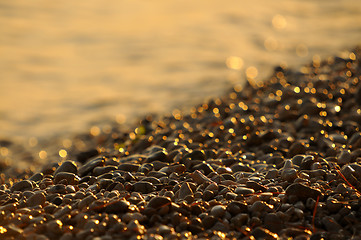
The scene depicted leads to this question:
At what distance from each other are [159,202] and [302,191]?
904mm

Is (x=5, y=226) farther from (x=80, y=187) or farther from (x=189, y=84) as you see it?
(x=189, y=84)

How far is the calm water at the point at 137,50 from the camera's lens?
29.1 feet

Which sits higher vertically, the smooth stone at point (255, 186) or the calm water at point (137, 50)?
the calm water at point (137, 50)

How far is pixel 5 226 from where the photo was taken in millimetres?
3082

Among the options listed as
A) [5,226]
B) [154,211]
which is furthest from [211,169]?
[5,226]

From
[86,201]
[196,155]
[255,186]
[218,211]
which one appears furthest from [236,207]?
[196,155]

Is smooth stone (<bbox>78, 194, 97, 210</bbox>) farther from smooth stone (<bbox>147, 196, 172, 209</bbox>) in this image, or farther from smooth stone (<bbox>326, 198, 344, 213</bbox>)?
smooth stone (<bbox>326, 198, 344, 213</bbox>)

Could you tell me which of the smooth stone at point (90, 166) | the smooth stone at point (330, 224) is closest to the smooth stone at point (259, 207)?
the smooth stone at point (330, 224)

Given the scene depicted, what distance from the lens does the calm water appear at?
29.1 ft

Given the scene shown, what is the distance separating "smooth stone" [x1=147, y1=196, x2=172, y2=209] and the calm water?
5.05 meters

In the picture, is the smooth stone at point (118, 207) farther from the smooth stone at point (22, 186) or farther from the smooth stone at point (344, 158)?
the smooth stone at point (344, 158)

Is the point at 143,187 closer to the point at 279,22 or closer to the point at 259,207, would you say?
the point at 259,207

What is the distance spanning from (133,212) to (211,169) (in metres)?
0.94

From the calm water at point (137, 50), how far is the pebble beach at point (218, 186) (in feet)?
10.2
